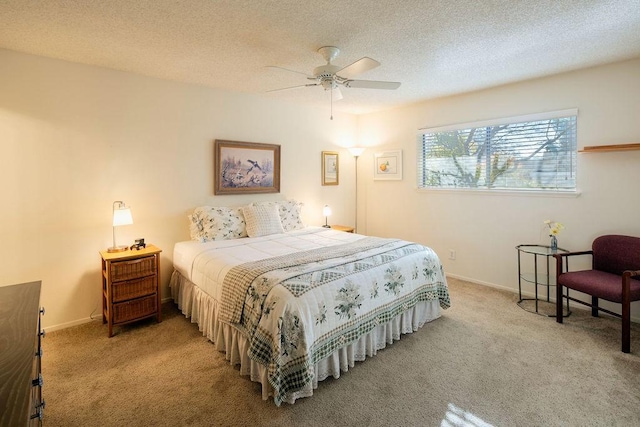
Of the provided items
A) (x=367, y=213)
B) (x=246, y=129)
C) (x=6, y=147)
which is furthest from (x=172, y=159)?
(x=367, y=213)

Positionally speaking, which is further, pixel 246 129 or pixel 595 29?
pixel 246 129

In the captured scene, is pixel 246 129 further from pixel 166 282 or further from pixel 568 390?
pixel 568 390

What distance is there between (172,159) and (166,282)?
141 cm

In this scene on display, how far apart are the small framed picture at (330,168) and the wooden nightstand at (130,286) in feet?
9.29

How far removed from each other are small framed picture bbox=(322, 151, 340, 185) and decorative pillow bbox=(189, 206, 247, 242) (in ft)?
6.07

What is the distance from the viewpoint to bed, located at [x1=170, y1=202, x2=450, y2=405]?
6.52 feet

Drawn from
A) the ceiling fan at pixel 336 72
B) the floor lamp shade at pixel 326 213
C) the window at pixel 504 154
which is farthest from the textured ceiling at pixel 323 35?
the floor lamp shade at pixel 326 213

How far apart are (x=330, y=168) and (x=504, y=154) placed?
2469mm

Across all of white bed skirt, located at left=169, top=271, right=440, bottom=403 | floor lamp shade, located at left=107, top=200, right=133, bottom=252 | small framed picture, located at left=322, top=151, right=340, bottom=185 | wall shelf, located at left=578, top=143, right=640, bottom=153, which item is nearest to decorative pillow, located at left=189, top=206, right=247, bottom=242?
white bed skirt, located at left=169, top=271, right=440, bottom=403

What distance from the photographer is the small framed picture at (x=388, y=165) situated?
5.04 m

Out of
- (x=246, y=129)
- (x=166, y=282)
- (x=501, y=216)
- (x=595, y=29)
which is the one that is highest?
(x=595, y=29)

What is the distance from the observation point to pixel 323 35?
8.20 feet

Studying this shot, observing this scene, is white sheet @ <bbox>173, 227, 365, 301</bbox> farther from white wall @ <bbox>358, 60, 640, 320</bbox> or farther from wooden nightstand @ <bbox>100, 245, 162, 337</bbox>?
white wall @ <bbox>358, 60, 640, 320</bbox>

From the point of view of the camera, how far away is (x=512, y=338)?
2797 mm
